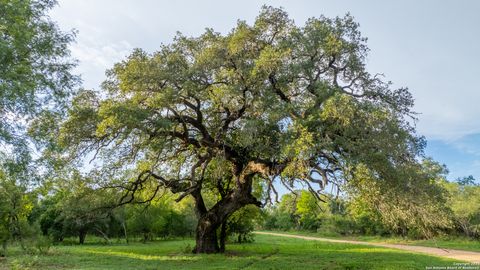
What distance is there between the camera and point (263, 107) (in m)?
17.1

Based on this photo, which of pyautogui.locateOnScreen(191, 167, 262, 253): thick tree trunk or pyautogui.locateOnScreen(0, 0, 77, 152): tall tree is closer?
pyautogui.locateOnScreen(0, 0, 77, 152): tall tree

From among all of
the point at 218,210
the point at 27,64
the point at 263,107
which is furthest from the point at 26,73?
the point at 218,210

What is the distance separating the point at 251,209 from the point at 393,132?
1932 centimetres

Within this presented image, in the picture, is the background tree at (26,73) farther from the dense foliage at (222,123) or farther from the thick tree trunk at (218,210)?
the thick tree trunk at (218,210)

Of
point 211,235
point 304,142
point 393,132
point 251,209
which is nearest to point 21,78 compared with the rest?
point 304,142

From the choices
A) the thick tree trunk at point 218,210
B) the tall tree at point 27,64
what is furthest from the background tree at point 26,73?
the thick tree trunk at point 218,210

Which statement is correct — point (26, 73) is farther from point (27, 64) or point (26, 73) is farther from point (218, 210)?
point (218, 210)

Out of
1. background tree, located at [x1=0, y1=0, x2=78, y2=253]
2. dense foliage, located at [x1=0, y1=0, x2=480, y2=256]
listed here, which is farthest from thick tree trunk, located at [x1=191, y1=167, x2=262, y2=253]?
background tree, located at [x1=0, y1=0, x2=78, y2=253]

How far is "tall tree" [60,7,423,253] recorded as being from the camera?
49.4 feet

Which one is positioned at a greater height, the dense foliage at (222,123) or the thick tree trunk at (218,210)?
the dense foliage at (222,123)

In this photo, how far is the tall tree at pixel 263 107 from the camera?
15.1 metres

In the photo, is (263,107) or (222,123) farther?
(222,123)

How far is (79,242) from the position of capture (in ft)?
Result: 139

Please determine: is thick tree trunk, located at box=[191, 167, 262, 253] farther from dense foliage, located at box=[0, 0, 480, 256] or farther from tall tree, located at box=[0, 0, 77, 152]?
tall tree, located at box=[0, 0, 77, 152]
